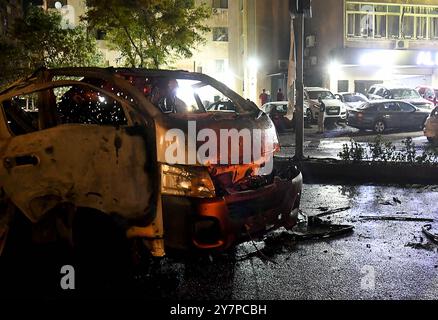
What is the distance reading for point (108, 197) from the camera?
4.09m

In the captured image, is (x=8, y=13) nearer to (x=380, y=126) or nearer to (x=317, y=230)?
(x=380, y=126)

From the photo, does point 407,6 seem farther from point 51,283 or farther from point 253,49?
point 51,283

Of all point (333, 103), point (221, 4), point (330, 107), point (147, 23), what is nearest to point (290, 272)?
point (147, 23)

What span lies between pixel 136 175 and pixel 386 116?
17.2 meters

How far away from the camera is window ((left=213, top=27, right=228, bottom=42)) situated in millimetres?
39750

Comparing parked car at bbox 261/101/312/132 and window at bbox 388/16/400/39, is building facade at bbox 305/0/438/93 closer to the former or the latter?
window at bbox 388/16/400/39

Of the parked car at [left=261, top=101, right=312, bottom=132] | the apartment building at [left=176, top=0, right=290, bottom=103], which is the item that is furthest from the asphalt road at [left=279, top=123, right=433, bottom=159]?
the apartment building at [left=176, top=0, right=290, bottom=103]

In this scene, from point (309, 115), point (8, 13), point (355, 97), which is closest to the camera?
point (309, 115)

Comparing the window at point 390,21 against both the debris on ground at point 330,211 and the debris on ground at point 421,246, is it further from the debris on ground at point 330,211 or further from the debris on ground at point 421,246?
the debris on ground at point 421,246

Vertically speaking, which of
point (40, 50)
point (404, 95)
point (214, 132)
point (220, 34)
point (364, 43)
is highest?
point (220, 34)

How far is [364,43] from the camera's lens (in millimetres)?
32219

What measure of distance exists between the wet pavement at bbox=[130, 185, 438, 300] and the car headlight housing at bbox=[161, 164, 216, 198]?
0.77 meters
